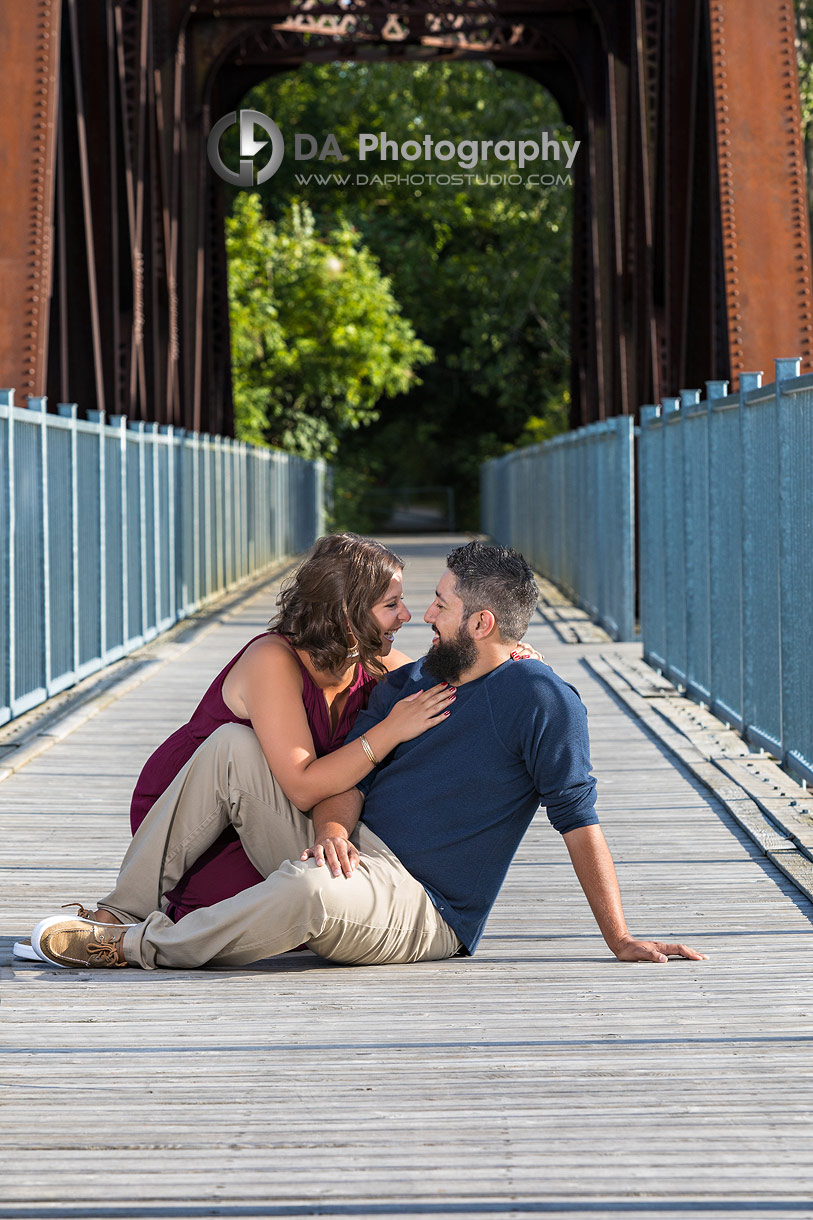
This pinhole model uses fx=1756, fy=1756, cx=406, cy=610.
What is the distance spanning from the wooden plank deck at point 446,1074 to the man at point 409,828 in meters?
0.11

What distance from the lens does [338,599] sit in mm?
4504

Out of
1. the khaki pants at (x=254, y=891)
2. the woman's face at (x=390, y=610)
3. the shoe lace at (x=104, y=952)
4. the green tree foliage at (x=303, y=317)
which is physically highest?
the green tree foliage at (x=303, y=317)

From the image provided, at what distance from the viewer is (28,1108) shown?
344cm

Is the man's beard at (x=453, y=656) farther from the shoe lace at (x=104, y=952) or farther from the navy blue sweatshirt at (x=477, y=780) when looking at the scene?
the shoe lace at (x=104, y=952)

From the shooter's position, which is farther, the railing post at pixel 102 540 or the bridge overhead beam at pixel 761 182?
the railing post at pixel 102 540

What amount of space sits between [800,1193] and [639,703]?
24.2 feet

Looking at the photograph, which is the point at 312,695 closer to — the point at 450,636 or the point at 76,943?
the point at 450,636

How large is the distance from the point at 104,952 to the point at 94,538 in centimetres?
790

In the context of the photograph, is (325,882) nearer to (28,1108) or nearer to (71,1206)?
(28,1108)

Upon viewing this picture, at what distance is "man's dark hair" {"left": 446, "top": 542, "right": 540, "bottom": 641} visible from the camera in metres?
4.27

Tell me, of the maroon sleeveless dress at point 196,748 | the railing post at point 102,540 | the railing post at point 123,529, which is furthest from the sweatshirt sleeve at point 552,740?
the railing post at point 123,529

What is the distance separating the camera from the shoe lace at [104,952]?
4543mm

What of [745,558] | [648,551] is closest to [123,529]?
[648,551]

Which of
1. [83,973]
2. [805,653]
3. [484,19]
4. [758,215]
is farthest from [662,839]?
[484,19]
